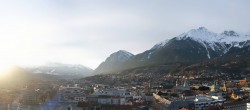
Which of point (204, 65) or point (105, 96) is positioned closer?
point (105, 96)

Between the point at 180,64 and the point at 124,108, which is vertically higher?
the point at 180,64

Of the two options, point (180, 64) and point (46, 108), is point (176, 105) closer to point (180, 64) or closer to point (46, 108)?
point (46, 108)

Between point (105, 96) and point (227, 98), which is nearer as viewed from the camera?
point (227, 98)

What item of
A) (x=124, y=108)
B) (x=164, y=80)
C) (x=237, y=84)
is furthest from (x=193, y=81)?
(x=124, y=108)

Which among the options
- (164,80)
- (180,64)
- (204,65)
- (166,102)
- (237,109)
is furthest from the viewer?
(180,64)

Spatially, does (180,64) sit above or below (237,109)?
above

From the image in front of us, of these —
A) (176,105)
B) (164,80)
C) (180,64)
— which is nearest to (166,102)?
(176,105)

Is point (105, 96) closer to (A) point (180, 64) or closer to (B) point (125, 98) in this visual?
(B) point (125, 98)

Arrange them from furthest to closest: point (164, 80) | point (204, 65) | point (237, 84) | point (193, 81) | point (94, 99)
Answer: point (204, 65), point (164, 80), point (193, 81), point (237, 84), point (94, 99)

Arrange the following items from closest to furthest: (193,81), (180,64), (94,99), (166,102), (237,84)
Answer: (166,102), (94,99), (237,84), (193,81), (180,64)
